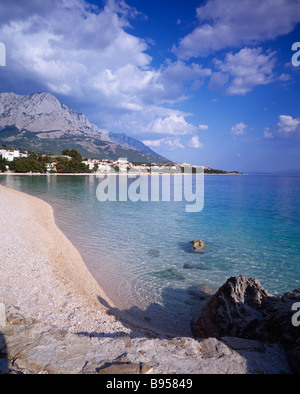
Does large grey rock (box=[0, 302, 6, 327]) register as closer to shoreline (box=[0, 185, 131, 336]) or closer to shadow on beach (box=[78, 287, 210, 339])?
shoreline (box=[0, 185, 131, 336])

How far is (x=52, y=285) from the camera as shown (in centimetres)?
623

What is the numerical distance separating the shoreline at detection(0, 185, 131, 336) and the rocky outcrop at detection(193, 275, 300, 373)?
216cm

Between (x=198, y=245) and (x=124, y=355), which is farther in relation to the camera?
(x=198, y=245)

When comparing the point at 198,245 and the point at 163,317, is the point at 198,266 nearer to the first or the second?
the point at 198,245

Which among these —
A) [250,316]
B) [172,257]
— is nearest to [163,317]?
[250,316]

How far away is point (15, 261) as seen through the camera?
7414 mm

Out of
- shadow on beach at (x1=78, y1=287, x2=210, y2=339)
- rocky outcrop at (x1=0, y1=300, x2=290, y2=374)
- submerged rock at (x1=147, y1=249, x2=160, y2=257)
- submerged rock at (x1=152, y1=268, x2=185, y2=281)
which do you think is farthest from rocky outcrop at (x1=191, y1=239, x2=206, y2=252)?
rocky outcrop at (x1=0, y1=300, x2=290, y2=374)

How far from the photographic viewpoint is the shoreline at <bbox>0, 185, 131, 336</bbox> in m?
4.63

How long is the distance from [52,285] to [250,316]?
5.32 metres

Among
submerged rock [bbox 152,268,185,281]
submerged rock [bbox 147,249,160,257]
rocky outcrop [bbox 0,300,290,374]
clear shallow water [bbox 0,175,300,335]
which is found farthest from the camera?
submerged rock [bbox 147,249,160,257]
